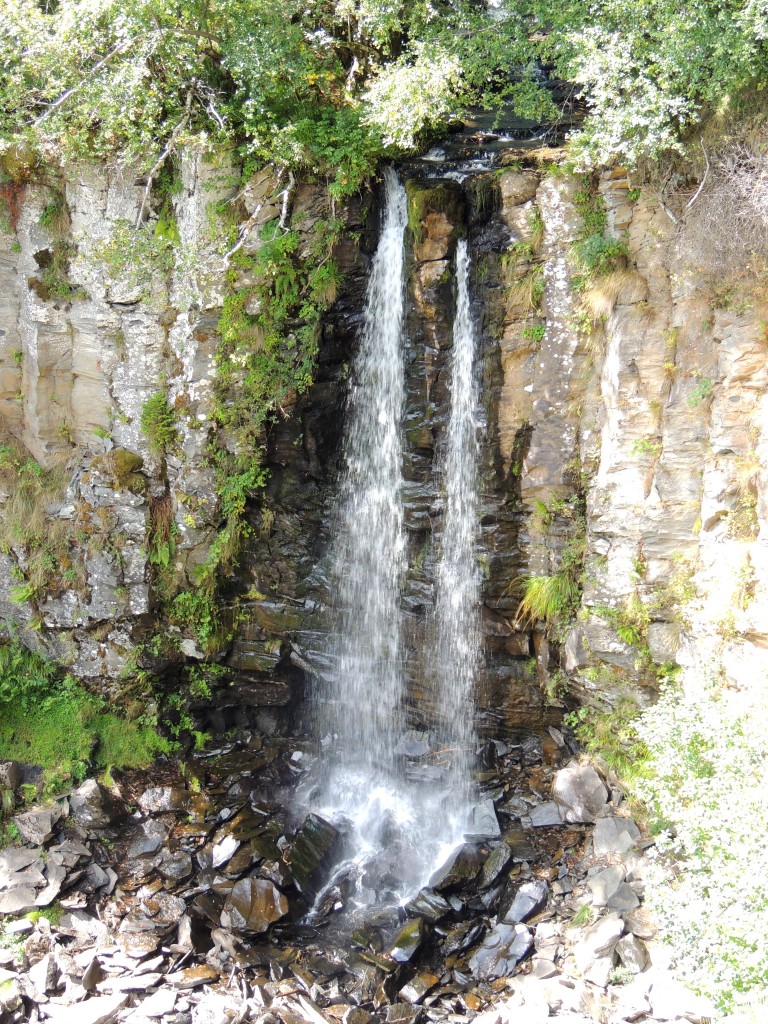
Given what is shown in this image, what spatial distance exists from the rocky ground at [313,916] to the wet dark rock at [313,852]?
21 mm

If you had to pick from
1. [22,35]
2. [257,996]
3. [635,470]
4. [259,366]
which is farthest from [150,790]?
[22,35]

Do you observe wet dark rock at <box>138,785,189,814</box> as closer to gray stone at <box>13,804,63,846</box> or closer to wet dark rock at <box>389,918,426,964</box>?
gray stone at <box>13,804,63,846</box>

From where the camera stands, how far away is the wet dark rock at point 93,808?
9.69 metres

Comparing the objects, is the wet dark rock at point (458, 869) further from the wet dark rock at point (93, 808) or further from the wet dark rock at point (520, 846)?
the wet dark rock at point (93, 808)

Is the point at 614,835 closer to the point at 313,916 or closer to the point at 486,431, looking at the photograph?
the point at 313,916

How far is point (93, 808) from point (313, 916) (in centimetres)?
331

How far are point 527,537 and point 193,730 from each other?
578cm

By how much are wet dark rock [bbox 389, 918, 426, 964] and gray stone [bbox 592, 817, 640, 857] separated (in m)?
2.15

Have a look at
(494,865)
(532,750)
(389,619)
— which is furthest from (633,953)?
(389,619)

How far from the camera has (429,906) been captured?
8.27 m

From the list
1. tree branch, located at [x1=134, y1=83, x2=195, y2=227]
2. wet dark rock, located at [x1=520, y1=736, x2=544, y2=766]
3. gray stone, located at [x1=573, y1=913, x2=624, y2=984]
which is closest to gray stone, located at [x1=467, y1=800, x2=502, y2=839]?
wet dark rock, located at [x1=520, y1=736, x2=544, y2=766]

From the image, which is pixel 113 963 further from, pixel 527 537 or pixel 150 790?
pixel 527 537

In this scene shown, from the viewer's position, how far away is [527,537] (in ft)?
31.7

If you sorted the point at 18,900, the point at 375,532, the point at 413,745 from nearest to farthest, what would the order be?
1. the point at 18,900
2. the point at 413,745
3. the point at 375,532
